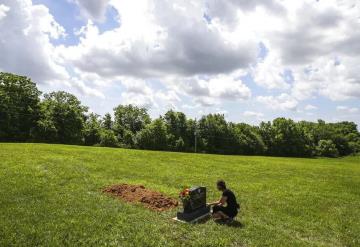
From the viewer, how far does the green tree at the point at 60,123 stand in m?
98.6

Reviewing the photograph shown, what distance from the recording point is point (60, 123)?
10519cm

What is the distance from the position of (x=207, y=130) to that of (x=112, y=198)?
124488 mm

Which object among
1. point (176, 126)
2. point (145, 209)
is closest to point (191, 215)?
point (145, 209)

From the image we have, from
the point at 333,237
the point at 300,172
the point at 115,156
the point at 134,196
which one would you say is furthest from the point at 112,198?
the point at 300,172

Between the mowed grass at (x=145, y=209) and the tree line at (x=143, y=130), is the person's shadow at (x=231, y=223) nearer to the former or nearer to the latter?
the mowed grass at (x=145, y=209)

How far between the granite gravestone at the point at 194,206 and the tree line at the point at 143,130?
8474cm

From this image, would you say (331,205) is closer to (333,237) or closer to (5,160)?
(333,237)

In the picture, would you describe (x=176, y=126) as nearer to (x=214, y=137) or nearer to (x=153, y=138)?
(x=214, y=137)

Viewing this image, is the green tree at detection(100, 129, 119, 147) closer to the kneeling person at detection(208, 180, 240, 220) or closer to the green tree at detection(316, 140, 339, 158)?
the green tree at detection(316, 140, 339, 158)

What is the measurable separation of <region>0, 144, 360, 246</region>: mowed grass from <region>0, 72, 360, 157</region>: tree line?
2568 inches

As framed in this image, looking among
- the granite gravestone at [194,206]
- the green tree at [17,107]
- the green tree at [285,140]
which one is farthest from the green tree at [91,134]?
the granite gravestone at [194,206]

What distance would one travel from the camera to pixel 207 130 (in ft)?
478

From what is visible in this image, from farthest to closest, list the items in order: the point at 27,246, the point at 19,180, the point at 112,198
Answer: the point at 19,180 < the point at 112,198 < the point at 27,246

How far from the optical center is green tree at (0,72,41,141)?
9444 centimetres
